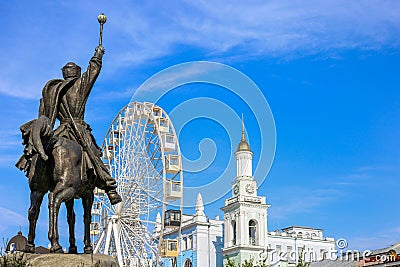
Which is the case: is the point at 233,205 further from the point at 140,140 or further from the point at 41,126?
the point at 41,126

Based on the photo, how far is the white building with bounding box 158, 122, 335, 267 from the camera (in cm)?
7238

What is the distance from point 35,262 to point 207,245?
228 ft

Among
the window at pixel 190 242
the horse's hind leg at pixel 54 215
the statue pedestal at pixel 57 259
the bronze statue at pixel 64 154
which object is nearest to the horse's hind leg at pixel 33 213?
the bronze statue at pixel 64 154

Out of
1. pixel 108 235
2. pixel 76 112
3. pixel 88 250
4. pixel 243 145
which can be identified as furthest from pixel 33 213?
pixel 243 145

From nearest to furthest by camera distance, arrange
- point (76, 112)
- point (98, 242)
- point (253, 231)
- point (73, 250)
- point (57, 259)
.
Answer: point (57, 259)
point (73, 250)
point (76, 112)
point (98, 242)
point (253, 231)

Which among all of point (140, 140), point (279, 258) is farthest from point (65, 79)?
point (279, 258)

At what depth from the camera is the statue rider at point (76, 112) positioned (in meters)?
11.0

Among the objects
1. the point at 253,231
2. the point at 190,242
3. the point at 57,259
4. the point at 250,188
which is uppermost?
the point at 250,188

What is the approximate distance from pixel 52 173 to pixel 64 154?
0.37 meters

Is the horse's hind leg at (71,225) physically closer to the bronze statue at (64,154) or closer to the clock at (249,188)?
the bronze statue at (64,154)

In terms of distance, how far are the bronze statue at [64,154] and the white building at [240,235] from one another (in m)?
59.1

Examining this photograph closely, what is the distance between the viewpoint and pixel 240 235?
72188mm

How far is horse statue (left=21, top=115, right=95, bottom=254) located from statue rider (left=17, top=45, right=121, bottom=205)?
0.27 metres

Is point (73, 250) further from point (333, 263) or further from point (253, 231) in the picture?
point (253, 231)
